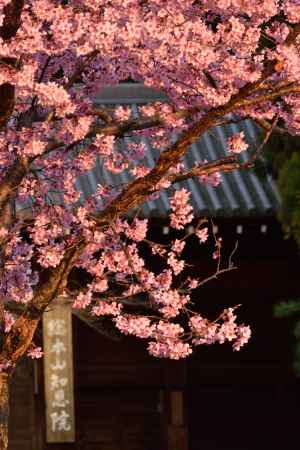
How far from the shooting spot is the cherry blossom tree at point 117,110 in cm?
955

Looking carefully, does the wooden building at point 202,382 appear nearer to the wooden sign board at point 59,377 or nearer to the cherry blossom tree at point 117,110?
the wooden sign board at point 59,377

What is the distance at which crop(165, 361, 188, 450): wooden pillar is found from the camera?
60.4 ft

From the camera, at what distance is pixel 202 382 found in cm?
1864

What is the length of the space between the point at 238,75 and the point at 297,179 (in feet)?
16.0

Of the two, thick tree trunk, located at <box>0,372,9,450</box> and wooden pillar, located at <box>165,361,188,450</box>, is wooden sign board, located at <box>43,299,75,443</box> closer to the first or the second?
wooden pillar, located at <box>165,361,188,450</box>

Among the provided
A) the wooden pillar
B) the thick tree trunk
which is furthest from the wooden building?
the thick tree trunk

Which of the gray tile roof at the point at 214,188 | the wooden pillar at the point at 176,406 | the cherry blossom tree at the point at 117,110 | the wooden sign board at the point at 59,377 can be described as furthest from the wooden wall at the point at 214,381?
the cherry blossom tree at the point at 117,110

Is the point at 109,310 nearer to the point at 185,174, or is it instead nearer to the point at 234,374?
the point at 185,174

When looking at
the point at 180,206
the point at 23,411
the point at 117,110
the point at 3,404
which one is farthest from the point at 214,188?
the point at 3,404

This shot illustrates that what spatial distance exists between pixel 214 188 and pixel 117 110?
750cm

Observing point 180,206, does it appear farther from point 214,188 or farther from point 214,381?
point 214,381

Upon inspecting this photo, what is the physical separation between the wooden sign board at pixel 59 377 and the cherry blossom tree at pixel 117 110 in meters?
5.62

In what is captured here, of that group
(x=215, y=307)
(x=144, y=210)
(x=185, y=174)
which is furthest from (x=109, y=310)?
(x=215, y=307)

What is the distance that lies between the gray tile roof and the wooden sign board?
156 centimetres
